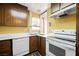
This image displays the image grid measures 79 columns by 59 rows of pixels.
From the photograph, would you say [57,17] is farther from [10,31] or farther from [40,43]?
[10,31]

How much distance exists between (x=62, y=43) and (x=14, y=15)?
0.64 metres

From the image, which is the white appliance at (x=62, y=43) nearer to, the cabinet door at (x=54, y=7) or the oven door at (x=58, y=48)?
the oven door at (x=58, y=48)

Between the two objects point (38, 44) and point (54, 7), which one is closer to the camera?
point (54, 7)

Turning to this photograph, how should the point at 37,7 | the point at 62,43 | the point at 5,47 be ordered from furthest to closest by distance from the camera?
the point at 5,47 → the point at 37,7 → the point at 62,43

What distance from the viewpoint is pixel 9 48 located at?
1.09 metres

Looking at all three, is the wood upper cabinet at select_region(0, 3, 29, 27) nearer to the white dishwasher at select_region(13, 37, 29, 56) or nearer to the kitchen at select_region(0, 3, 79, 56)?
the kitchen at select_region(0, 3, 79, 56)

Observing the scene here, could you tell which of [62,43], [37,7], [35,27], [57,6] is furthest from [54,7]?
[62,43]

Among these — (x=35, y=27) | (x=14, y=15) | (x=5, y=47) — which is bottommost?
(x=5, y=47)

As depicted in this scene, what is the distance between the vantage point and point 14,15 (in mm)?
1003

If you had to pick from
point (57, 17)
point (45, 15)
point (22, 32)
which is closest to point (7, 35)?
point (22, 32)

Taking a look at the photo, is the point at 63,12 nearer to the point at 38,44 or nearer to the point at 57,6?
the point at 57,6

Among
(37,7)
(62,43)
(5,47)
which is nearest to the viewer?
(62,43)

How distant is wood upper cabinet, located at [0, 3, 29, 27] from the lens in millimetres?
969

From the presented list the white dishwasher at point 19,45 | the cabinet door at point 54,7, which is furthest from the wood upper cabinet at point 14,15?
the cabinet door at point 54,7
